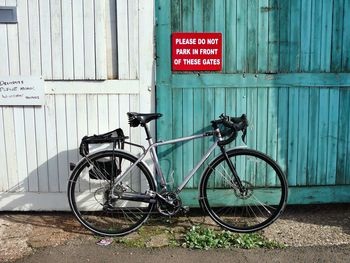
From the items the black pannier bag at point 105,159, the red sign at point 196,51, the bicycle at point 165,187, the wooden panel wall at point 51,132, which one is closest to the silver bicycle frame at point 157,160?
the bicycle at point 165,187

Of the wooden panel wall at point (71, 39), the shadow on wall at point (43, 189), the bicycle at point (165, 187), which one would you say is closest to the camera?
the bicycle at point (165, 187)

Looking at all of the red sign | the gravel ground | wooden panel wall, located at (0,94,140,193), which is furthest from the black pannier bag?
the red sign

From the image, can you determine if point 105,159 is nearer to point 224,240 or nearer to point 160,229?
point 160,229

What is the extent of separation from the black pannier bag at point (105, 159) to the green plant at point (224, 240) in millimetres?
994

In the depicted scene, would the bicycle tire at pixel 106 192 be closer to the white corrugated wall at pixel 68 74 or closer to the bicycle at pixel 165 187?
the bicycle at pixel 165 187

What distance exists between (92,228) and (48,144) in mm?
1057

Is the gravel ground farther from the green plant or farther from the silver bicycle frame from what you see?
the silver bicycle frame

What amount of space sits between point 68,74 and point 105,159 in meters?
1.01

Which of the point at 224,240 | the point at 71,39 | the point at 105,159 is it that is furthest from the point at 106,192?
the point at 71,39

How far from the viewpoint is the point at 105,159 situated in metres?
4.75

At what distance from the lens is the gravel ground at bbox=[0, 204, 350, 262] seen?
4.68 m

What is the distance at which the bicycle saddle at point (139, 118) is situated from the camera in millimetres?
4629

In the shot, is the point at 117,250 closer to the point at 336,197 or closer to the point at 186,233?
the point at 186,233

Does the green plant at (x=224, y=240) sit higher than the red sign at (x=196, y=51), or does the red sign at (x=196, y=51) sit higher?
the red sign at (x=196, y=51)
